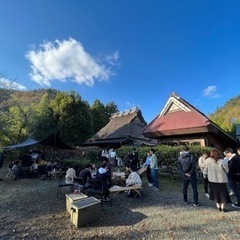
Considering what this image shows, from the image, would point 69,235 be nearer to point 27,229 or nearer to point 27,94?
point 27,229

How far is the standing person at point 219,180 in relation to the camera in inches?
242

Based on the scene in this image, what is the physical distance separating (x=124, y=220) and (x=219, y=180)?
311 cm

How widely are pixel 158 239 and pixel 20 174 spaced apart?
1095 cm

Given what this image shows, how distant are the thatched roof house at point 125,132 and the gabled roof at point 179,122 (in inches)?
165

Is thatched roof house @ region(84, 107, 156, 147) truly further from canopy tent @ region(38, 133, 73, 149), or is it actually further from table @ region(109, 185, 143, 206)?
table @ region(109, 185, 143, 206)

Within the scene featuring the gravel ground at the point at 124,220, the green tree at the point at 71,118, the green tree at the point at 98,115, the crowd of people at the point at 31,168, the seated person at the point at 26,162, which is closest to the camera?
the gravel ground at the point at 124,220

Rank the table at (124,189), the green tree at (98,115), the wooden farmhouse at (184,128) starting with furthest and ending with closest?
the green tree at (98,115) → the wooden farmhouse at (184,128) → the table at (124,189)

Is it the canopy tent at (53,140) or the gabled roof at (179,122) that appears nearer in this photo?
the gabled roof at (179,122)

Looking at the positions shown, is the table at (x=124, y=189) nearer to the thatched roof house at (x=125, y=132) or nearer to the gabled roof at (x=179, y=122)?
the gabled roof at (x=179, y=122)

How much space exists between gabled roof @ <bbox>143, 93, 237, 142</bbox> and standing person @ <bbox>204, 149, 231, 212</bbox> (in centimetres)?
745

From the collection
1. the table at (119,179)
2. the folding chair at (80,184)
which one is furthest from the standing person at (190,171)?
the folding chair at (80,184)

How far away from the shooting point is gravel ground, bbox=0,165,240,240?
466 centimetres

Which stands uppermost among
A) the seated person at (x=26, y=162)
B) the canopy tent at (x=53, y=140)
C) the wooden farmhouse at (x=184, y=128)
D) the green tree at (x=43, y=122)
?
the green tree at (x=43, y=122)

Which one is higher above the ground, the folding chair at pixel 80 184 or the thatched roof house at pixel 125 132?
the thatched roof house at pixel 125 132
